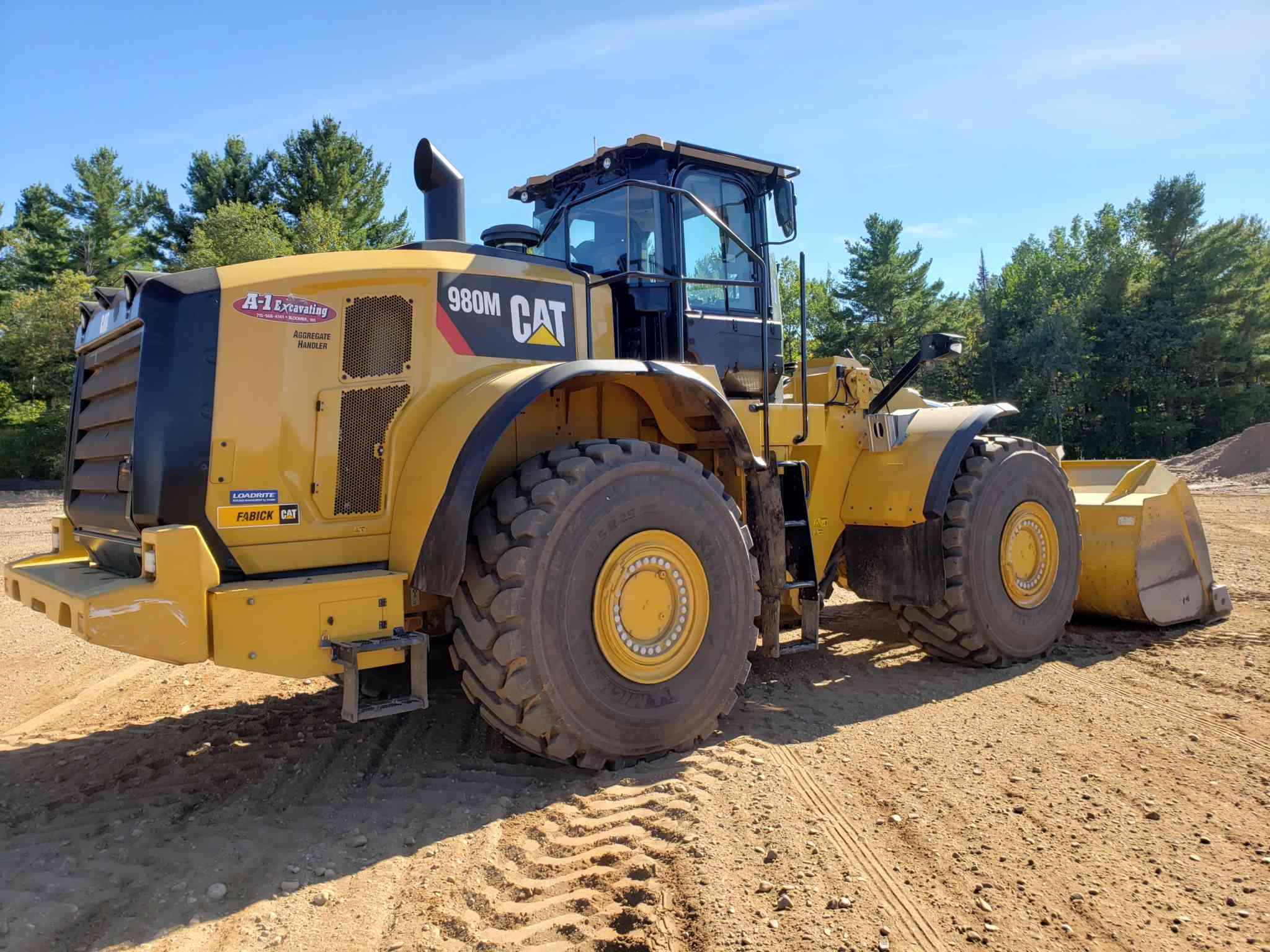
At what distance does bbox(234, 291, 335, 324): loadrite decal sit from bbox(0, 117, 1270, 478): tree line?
82.0 ft

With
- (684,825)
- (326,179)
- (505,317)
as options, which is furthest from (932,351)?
(326,179)

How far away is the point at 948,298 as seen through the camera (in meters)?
46.2

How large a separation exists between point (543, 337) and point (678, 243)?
1239 millimetres

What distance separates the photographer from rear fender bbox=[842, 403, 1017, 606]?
549cm

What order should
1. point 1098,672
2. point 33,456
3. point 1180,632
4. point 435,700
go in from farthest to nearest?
point 33,456
point 1180,632
point 1098,672
point 435,700

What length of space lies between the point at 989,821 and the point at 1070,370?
43.5 m

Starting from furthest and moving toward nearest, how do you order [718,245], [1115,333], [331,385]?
[1115,333], [718,245], [331,385]

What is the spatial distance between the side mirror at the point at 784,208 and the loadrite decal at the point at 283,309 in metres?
3.20

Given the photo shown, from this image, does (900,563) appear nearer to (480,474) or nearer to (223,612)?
(480,474)

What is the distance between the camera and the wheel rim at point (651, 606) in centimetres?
379

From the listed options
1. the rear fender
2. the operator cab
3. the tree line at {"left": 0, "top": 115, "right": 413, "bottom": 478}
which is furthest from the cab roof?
the tree line at {"left": 0, "top": 115, "right": 413, "bottom": 478}

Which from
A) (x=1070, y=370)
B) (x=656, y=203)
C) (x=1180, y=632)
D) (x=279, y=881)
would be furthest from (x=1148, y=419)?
(x=279, y=881)

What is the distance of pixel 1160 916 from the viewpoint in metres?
2.62

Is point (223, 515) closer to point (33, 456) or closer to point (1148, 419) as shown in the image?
point (33, 456)
